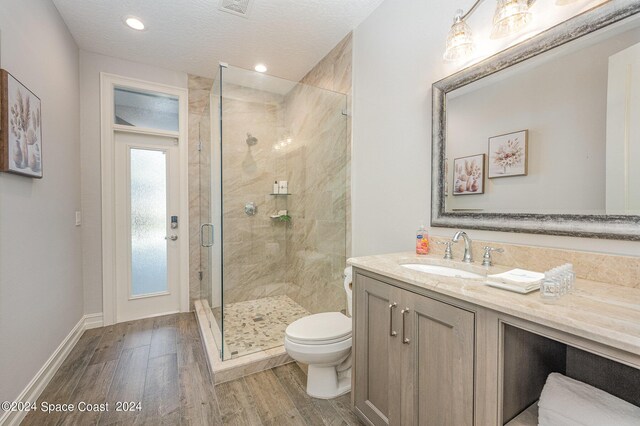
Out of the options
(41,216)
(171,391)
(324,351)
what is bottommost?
(171,391)

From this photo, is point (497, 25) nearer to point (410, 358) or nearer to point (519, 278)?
point (519, 278)

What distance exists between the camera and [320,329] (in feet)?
5.99

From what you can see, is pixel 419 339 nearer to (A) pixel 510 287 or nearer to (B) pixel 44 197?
(A) pixel 510 287

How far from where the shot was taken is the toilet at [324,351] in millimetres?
1717

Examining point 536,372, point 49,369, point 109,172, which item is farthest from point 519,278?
point 109,172

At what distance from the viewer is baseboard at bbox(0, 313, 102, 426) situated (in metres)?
1.50

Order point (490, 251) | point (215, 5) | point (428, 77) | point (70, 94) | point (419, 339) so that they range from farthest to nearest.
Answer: point (70, 94)
point (215, 5)
point (428, 77)
point (490, 251)
point (419, 339)

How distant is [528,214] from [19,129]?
2746 millimetres

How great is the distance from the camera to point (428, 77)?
1729 mm

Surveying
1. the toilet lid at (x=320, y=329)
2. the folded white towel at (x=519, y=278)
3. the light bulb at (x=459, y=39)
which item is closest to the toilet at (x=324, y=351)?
the toilet lid at (x=320, y=329)

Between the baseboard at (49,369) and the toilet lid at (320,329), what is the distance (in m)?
1.50

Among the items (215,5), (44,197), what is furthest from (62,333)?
(215,5)

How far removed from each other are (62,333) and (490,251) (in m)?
3.16

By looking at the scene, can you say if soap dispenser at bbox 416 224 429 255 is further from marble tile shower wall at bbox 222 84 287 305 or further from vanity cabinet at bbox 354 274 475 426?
marble tile shower wall at bbox 222 84 287 305
